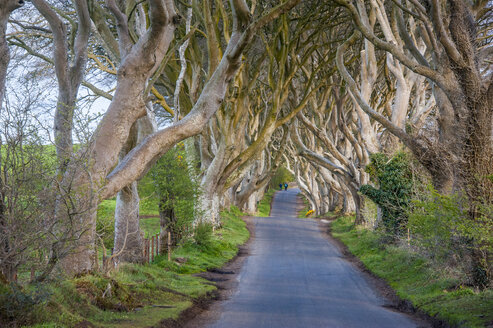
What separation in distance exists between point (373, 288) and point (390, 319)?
12.4 ft

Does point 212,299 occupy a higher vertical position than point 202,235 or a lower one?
lower

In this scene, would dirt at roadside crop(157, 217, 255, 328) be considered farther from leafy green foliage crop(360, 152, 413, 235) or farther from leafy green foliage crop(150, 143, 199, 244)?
leafy green foliage crop(360, 152, 413, 235)

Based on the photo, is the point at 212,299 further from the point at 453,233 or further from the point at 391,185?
the point at 391,185

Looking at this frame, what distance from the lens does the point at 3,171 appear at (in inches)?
279

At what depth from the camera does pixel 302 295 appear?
12.7m

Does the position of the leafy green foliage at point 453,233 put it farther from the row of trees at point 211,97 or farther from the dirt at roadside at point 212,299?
the dirt at roadside at point 212,299

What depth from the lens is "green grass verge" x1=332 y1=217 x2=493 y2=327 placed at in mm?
9406

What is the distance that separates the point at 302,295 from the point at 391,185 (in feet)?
26.7

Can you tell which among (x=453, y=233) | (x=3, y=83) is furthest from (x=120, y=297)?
(x=453, y=233)

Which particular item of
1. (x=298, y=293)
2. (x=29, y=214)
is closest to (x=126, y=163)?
(x=29, y=214)

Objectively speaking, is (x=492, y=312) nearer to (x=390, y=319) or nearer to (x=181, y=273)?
(x=390, y=319)

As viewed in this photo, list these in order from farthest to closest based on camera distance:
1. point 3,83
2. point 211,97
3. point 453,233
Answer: point 211,97 → point 453,233 → point 3,83

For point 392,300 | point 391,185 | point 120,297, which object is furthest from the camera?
point 391,185

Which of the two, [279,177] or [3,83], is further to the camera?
[279,177]
